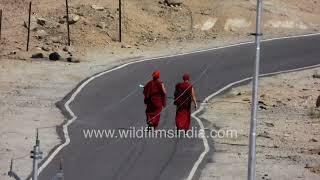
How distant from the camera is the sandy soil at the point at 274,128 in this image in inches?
658

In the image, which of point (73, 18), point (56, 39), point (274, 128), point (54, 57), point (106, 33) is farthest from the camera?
point (73, 18)

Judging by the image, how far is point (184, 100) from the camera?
17938 mm

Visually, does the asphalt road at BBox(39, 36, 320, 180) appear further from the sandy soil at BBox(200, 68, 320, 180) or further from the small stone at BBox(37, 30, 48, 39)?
the small stone at BBox(37, 30, 48, 39)

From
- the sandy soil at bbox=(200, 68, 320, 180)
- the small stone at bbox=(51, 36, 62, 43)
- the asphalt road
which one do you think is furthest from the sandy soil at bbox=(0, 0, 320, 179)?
the sandy soil at bbox=(200, 68, 320, 180)

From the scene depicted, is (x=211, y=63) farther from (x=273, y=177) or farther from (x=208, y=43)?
(x=273, y=177)

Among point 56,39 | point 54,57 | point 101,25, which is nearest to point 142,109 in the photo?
point 54,57

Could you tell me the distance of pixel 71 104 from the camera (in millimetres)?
23266

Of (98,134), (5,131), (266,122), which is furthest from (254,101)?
(266,122)

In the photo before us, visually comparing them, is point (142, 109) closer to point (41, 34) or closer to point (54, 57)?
point (54, 57)

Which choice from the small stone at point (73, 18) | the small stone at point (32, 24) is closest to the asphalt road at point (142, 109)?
the small stone at point (73, 18)

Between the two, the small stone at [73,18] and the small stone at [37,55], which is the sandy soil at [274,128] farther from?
the small stone at [73,18]

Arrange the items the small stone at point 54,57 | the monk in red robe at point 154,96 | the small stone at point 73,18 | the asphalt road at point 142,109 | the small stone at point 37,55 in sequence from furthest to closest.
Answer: the small stone at point 73,18, the small stone at point 37,55, the small stone at point 54,57, the monk in red robe at point 154,96, the asphalt road at point 142,109

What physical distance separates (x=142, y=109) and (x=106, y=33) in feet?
50.0

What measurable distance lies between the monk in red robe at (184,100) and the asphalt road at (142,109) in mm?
498
